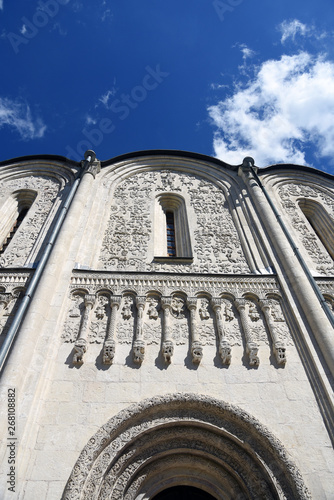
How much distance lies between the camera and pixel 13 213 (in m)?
10.5

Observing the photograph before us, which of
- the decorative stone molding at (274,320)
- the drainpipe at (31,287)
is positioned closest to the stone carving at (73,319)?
the drainpipe at (31,287)

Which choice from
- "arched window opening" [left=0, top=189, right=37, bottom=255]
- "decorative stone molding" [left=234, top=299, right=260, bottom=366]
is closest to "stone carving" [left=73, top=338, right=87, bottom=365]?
"decorative stone molding" [left=234, top=299, right=260, bottom=366]

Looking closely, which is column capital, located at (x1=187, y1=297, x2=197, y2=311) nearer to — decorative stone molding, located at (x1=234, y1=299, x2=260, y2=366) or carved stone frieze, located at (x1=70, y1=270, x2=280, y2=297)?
carved stone frieze, located at (x1=70, y1=270, x2=280, y2=297)

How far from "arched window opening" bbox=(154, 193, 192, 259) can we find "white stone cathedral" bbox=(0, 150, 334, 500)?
82 mm

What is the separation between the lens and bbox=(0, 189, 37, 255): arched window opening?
942 cm

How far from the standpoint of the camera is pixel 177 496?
16.8 ft

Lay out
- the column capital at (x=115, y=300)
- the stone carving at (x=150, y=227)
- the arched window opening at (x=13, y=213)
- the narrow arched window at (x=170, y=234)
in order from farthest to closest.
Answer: the arched window opening at (x=13, y=213)
the narrow arched window at (x=170, y=234)
the stone carving at (x=150, y=227)
the column capital at (x=115, y=300)

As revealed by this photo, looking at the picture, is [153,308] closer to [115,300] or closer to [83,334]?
[115,300]

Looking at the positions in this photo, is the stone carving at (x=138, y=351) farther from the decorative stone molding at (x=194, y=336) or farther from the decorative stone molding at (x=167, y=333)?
the decorative stone molding at (x=194, y=336)

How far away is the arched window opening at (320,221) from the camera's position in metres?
9.85

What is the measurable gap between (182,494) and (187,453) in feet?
1.93

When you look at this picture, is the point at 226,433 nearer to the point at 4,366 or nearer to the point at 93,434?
the point at 93,434

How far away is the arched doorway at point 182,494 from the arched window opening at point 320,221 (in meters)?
6.52

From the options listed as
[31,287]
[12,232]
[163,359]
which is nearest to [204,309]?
[163,359]
